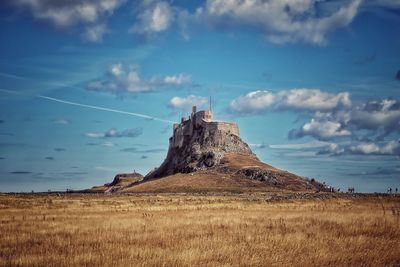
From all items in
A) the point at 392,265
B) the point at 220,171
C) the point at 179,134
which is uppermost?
the point at 179,134

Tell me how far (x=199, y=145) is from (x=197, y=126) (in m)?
10.6

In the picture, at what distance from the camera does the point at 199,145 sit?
465ft

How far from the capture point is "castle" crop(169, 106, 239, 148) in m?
144

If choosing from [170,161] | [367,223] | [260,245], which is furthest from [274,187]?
[260,245]

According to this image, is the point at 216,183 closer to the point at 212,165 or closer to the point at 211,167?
the point at 211,167

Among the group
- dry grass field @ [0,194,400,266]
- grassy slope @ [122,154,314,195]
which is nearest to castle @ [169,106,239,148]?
grassy slope @ [122,154,314,195]

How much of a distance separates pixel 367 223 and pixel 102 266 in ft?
44.4

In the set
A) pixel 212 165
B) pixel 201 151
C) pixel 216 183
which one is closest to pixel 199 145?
pixel 201 151

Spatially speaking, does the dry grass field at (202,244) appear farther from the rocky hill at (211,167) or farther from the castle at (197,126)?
the castle at (197,126)

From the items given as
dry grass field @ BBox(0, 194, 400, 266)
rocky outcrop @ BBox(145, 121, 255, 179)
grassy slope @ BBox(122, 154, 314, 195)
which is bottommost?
dry grass field @ BBox(0, 194, 400, 266)

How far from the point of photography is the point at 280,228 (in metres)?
18.4

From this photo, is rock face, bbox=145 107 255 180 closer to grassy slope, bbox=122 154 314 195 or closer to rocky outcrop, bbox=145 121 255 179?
rocky outcrop, bbox=145 121 255 179

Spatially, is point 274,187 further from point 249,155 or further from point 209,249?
point 209,249

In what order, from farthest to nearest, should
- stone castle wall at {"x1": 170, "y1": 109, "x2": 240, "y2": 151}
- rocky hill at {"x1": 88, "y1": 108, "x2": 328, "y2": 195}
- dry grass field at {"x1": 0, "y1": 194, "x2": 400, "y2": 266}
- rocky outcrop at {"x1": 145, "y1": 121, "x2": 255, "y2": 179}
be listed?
stone castle wall at {"x1": 170, "y1": 109, "x2": 240, "y2": 151}, rocky outcrop at {"x1": 145, "y1": 121, "x2": 255, "y2": 179}, rocky hill at {"x1": 88, "y1": 108, "x2": 328, "y2": 195}, dry grass field at {"x1": 0, "y1": 194, "x2": 400, "y2": 266}
